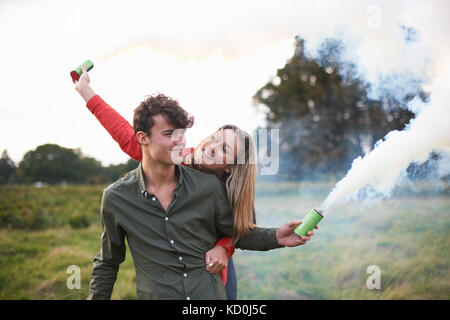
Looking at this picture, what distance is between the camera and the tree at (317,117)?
49.5 feet

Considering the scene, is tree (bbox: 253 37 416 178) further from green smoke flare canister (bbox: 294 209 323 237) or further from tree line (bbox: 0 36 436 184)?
green smoke flare canister (bbox: 294 209 323 237)

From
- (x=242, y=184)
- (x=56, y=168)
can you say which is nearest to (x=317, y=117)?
(x=56, y=168)

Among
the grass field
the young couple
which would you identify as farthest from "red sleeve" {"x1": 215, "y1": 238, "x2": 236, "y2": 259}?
the grass field

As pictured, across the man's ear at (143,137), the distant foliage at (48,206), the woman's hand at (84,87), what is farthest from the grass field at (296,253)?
the man's ear at (143,137)

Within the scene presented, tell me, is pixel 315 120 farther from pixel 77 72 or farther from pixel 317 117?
pixel 77 72

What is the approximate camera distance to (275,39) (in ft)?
18.9

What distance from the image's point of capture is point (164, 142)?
2.75 metres

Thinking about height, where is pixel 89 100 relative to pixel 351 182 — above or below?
above

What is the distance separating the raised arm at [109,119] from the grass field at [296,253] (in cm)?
308

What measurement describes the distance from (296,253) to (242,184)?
5.14 m

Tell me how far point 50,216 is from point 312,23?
19.2 ft

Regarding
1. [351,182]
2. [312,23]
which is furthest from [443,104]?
[312,23]

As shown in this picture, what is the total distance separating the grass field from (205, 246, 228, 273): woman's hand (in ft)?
10.8
